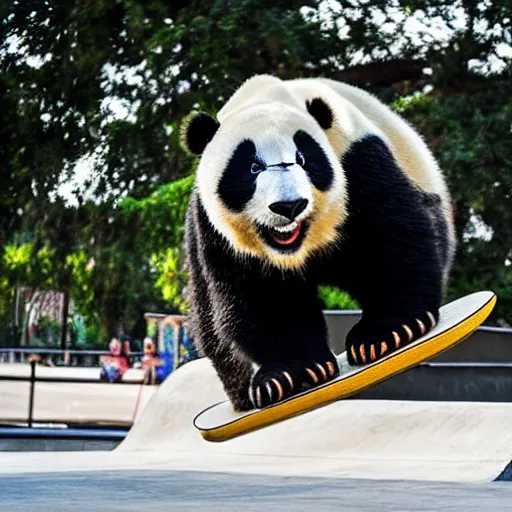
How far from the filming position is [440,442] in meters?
7.51

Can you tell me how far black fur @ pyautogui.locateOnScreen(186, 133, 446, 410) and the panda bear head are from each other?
0.06m

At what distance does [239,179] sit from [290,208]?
1.13ft

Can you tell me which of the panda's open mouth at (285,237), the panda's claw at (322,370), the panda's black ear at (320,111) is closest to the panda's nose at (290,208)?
the panda's open mouth at (285,237)

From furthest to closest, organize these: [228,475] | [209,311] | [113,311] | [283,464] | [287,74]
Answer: [113,311]
[287,74]
[283,464]
[209,311]
[228,475]

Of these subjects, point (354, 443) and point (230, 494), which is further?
point (354, 443)

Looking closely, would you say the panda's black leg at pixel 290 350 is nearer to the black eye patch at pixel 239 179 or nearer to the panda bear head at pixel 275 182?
the panda bear head at pixel 275 182

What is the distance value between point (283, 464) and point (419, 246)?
6.08ft

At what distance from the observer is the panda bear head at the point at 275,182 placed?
5.96m

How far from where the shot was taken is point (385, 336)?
19.9 feet

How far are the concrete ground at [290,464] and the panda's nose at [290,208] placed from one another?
4.08 feet

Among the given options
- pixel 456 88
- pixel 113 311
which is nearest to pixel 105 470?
pixel 456 88

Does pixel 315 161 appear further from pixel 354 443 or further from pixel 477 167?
pixel 477 167

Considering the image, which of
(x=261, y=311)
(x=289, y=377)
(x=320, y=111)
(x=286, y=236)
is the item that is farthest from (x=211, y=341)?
(x=320, y=111)

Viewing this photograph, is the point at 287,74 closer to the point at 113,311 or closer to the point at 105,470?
the point at 105,470
